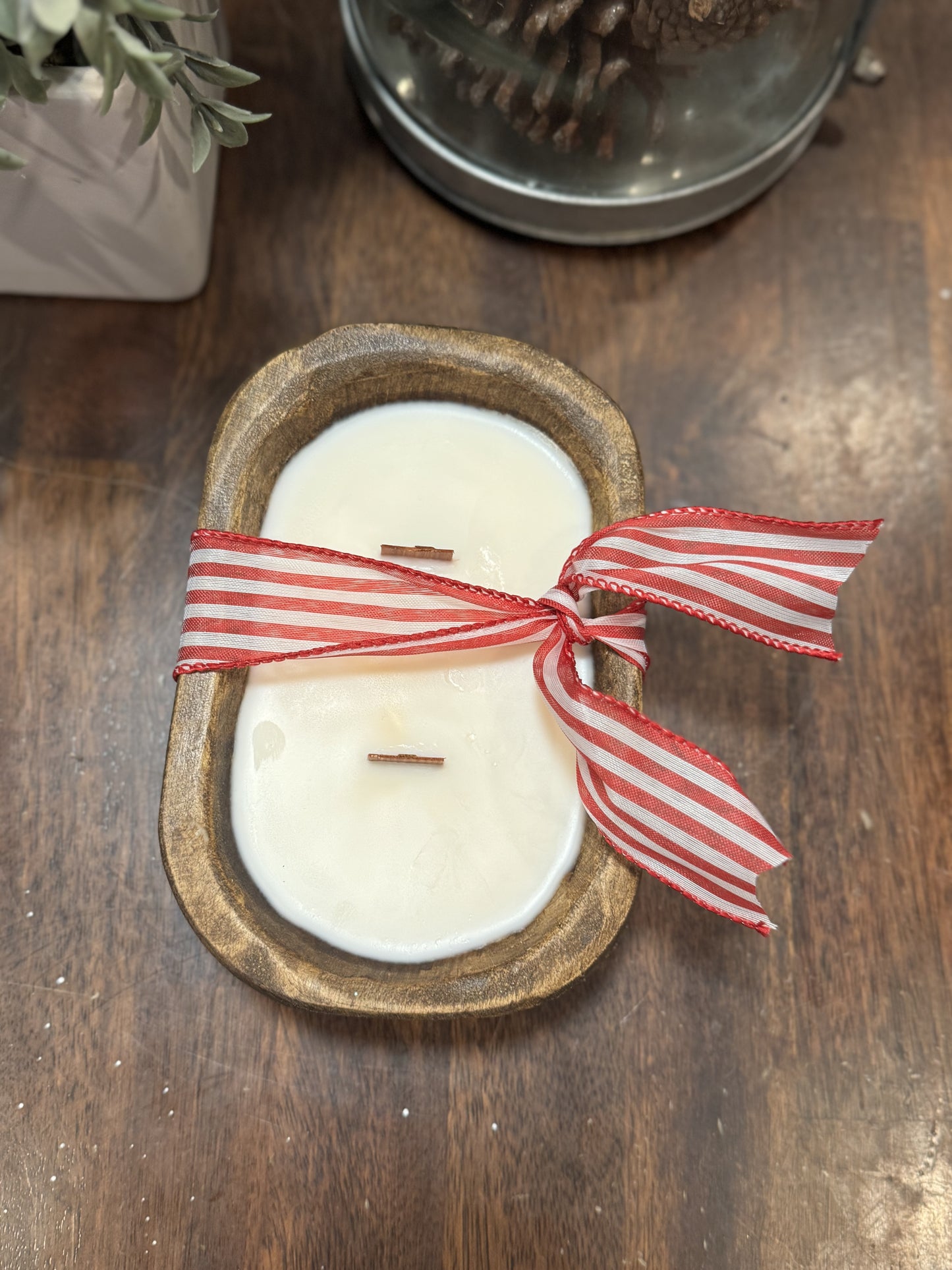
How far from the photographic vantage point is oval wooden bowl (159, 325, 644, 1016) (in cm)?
37

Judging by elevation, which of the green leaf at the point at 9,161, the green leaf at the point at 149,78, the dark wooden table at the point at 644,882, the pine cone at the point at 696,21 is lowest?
the dark wooden table at the point at 644,882

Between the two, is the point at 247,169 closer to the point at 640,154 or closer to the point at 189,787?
the point at 640,154

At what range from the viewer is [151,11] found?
0.31m

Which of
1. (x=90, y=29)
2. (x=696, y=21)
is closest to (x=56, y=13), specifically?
(x=90, y=29)

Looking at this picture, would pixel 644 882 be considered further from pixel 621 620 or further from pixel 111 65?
pixel 111 65

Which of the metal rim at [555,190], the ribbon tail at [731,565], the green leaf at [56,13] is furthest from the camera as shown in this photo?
the metal rim at [555,190]

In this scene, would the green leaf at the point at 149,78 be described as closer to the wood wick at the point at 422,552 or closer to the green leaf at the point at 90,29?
the green leaf at the point at 90,29

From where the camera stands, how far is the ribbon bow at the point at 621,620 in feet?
1.25

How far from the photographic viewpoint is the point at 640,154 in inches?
18.7

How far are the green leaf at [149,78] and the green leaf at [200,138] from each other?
4 cm

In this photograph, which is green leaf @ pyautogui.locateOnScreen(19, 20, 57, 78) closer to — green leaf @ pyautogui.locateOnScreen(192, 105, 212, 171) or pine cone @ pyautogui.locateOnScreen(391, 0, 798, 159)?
green leaf @ pyautogui.locateOnScreen(192, 105, 212, 171)

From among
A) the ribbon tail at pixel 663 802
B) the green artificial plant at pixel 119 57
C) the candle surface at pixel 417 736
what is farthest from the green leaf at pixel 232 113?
the ribbon tail at pixel 663 802

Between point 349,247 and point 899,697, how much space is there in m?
0.34

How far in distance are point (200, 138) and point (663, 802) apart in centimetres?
29
